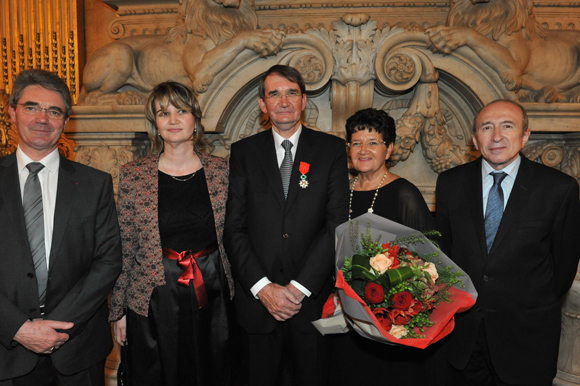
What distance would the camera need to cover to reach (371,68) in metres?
3.00

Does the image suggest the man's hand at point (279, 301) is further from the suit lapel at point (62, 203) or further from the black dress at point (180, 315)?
the suit lapel at point (62, 203)

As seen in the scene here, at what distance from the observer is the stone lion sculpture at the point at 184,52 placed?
2955 millimetres

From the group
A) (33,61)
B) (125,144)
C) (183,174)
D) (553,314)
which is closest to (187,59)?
(125,144)

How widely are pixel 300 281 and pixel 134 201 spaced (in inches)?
33.4

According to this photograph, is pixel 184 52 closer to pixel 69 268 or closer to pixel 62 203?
pixel 62 203

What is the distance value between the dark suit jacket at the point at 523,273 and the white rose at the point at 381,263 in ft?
1.79

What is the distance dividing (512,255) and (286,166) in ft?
3.51

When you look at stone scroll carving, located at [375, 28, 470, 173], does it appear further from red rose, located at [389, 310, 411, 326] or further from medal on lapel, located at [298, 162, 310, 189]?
red rose, located at [389, 310, 411, 326]

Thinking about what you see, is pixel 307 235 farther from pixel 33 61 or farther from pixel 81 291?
Answer: pixel 33 61

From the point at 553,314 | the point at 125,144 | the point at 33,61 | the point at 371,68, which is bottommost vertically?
the point at 553,314

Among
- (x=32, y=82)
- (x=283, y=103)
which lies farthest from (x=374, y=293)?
(x=32, y=82)

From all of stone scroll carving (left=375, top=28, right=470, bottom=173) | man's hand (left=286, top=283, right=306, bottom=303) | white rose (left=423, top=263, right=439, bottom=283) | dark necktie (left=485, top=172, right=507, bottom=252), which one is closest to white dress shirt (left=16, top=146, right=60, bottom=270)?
man's hand (left=286, top=283, right=306, bottom=303)

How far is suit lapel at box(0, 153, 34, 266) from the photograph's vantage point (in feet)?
6.09

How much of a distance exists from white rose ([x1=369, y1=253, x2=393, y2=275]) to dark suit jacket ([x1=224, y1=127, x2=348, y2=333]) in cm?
48
